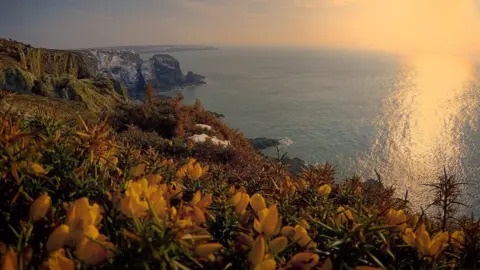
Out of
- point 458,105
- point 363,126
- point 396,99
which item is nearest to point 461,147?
point 363,126

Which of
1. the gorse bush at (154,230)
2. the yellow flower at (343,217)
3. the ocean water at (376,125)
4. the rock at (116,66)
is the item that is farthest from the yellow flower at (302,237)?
the rock at (116,66)

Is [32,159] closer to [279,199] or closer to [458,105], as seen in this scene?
[279,199]

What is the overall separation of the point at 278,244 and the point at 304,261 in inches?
3.6

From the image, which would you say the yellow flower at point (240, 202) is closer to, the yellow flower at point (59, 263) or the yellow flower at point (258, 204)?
the yellow flower at point (258, 204)

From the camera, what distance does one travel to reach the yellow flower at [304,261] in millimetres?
911

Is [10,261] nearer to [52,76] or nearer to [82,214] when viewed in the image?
[82,214]

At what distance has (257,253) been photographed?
0.88m

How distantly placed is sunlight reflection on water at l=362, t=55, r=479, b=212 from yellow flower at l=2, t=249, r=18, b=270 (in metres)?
15.5

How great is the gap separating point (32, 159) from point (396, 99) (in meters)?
67.7

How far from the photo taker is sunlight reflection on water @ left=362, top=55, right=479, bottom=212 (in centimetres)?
2874

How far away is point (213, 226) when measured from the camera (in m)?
1.10

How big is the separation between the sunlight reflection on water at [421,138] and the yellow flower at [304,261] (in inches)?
590

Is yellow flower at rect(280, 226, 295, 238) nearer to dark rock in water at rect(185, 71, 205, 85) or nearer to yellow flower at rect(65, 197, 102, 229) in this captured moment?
yellow flower at rect(65, 197, 102, 229)

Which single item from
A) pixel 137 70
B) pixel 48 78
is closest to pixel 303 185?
pixel 48 78
